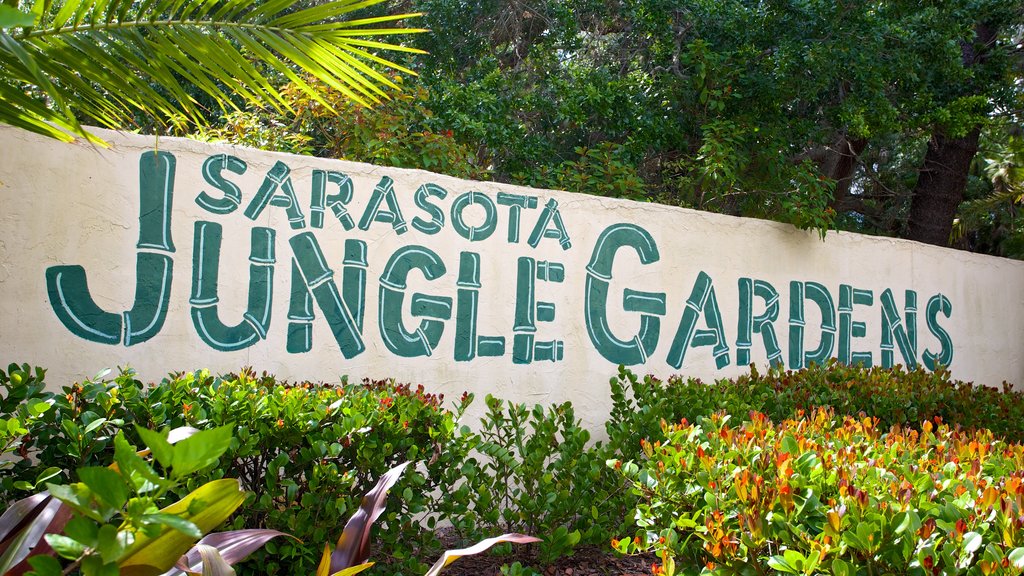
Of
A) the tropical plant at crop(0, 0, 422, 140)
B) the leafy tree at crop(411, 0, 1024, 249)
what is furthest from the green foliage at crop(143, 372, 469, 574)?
the leafy tree at crop(411, 0, 1024, 249)

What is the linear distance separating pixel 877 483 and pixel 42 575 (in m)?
1.95

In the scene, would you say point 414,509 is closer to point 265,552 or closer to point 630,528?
point 265,552

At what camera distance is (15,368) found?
3.06 m

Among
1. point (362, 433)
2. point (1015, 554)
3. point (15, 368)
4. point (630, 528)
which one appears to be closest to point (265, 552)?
point (362, 433)

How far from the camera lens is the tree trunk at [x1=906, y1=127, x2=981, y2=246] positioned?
1002cm

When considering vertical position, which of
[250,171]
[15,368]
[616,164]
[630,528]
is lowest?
[630,528]

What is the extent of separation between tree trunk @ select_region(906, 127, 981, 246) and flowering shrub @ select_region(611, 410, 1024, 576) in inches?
306

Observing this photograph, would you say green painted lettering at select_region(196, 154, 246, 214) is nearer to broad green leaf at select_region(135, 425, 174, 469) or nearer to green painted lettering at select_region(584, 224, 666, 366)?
green painted lettering at select_region(584, 224, 666, 366)

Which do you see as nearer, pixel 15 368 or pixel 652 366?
pixel 15 368

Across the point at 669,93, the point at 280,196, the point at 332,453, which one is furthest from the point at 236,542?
the point at 669,93

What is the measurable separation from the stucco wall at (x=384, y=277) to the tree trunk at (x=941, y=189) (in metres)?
3.82

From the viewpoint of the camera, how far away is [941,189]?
10.2 metres

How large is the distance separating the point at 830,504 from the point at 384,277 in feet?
10.2

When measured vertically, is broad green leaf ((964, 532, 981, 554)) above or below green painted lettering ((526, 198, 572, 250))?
below
